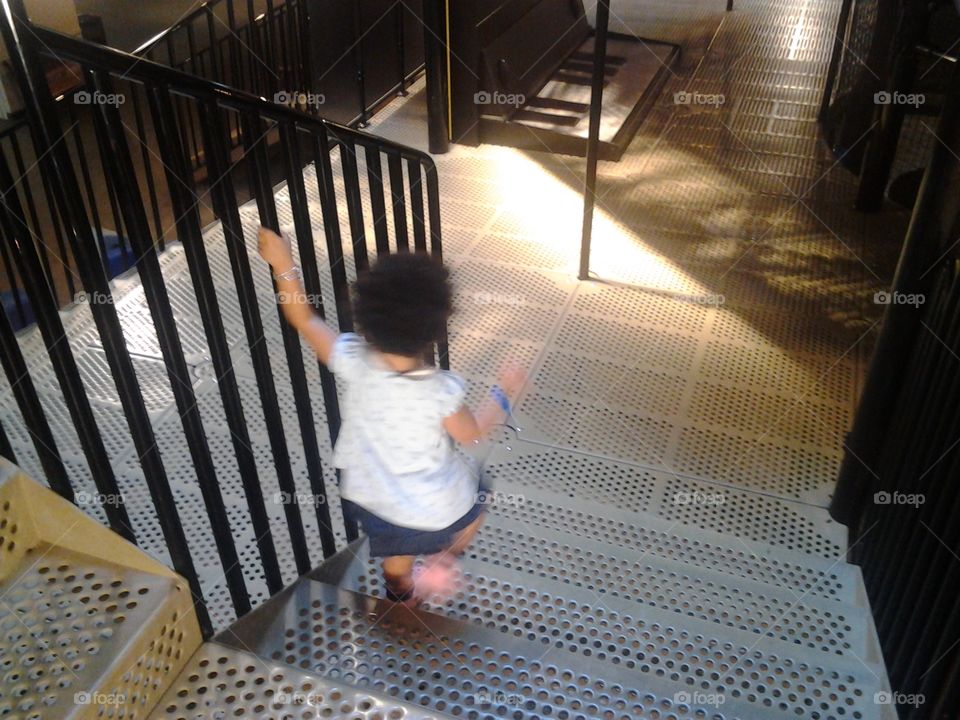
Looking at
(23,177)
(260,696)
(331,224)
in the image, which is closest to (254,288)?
(331,224)

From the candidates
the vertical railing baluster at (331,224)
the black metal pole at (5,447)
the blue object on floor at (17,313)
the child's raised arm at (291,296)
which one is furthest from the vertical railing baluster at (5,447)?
the blue object on floor at (17,313)

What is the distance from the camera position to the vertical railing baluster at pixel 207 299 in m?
1.50

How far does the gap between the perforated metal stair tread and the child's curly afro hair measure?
1.37 meters

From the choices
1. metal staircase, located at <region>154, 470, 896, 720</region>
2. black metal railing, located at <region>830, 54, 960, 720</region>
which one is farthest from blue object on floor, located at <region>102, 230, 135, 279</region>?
black metal railing, located at <region>830, 54, 960, 720</region>

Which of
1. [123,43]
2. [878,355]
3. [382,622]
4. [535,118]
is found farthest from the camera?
[123,43]

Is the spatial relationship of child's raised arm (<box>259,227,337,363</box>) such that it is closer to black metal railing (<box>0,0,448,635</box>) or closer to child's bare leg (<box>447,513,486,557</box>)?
black metal railing (<box>0,0,448,635</box>)

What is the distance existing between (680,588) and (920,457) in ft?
2.54

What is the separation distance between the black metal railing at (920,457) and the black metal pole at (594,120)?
1724mm

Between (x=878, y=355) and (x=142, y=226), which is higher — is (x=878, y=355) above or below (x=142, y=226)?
below

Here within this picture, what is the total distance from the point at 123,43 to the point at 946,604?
8363 mm

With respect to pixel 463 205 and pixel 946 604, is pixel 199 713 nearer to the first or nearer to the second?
pixel 946 604

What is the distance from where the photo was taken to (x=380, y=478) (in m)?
2.01

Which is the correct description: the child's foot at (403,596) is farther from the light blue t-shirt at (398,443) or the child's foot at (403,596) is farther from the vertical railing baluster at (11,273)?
the vertical railing baluster at (11,273)

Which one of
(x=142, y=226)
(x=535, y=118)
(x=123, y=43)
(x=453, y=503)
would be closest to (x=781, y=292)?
(x=535, y=118)
